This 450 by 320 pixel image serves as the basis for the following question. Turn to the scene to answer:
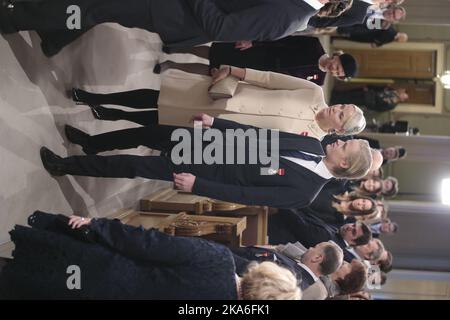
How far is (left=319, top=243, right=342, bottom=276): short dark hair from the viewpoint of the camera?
3568 millimetres

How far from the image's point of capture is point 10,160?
139 inches

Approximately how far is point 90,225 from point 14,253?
1.39 ft

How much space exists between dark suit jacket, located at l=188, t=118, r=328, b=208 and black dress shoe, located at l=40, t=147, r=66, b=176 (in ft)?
2.78

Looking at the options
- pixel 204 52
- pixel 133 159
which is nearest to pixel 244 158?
pixel 133 159

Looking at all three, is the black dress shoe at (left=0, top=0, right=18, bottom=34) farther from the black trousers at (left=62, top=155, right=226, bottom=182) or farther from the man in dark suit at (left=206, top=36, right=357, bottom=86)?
the man in dark suit at (left=206, top=36, right=357, bottom=86)

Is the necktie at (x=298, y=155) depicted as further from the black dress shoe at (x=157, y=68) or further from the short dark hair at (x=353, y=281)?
the black dress shoe at (x=157, y=68)

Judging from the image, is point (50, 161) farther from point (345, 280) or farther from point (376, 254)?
→ point (376, 254)

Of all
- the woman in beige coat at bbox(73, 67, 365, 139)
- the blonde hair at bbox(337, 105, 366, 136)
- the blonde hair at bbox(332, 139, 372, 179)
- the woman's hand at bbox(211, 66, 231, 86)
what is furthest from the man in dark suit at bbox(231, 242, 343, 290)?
the woman's hand at bbox(211, 66, 231, 86)

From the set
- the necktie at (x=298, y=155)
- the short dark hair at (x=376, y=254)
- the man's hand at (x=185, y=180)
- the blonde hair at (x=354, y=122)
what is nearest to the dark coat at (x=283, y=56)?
the blonde hair at (x=354, y=122)

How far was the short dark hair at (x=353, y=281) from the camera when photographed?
152 inches

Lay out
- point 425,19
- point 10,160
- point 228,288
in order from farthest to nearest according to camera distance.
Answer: point 425,19
point 10,160
point 228,288

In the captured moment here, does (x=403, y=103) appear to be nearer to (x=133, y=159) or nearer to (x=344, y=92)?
(x=344, y=92)

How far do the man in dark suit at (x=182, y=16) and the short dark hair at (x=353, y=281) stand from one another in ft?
5.54

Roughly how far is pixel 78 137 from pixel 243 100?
4.05 ft
